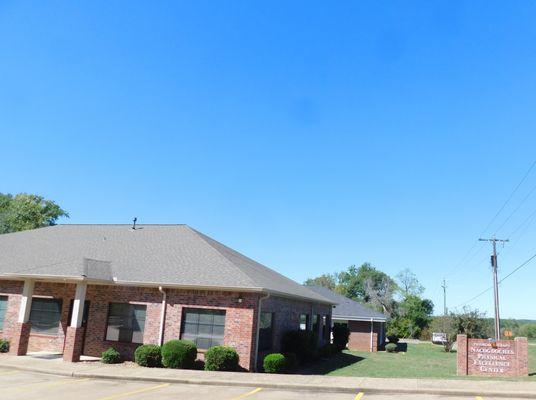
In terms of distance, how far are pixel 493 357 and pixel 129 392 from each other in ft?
50.6

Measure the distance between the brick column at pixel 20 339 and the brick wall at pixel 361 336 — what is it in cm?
2503

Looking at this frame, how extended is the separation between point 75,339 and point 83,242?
8649 millimetres

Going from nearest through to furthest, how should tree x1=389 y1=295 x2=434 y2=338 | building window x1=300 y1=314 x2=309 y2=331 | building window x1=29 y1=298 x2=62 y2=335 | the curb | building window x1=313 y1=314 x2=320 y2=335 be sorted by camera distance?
the curb, building window x1=29 y1=298 x2=62 y2=335, building window x1=300 y1=314 x2=309 y2=331, building window x1=313 y1=314 x2=320 y2=335, tree x1=389 y1=295 x2=434 y2=338

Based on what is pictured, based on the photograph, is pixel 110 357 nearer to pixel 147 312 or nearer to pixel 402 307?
pixel 147 312

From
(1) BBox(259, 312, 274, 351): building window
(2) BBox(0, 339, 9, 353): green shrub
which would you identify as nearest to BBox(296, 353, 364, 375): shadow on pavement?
(1) BBox(259, 312, 274, 351): building window

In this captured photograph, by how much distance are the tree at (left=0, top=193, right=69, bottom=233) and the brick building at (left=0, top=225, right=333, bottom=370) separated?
1370 inches

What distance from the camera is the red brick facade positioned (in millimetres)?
19344

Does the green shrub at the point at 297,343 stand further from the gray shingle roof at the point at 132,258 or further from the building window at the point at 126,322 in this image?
the building window at the point at 126,322

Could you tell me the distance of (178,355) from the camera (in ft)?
60.7

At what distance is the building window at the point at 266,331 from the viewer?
2064cm

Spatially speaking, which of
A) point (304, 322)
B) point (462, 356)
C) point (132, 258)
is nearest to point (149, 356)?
point (132, 258)

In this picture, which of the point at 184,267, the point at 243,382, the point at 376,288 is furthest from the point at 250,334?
the point at 376,288

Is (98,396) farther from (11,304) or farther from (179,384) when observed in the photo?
(11,304)

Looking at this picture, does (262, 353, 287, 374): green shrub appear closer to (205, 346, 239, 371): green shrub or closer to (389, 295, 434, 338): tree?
(205, 346, 239, 371): green shrub
